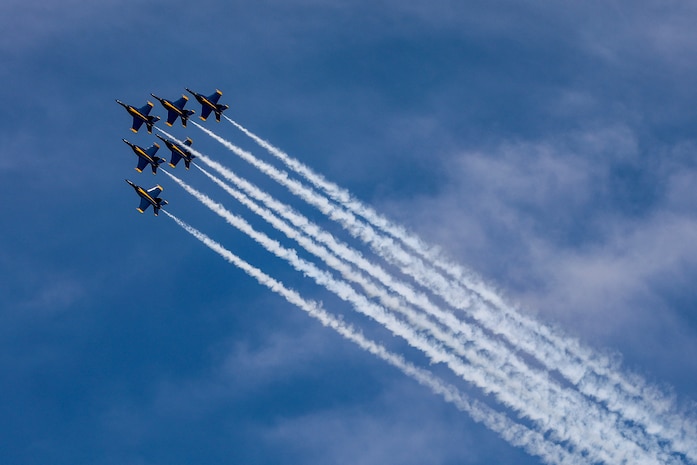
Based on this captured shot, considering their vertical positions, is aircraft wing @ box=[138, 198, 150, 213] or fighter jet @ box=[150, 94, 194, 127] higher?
fighter jet @ box=[150, 94, 194, 127]

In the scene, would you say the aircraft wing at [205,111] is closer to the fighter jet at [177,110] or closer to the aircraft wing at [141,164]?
the fighter jet at [177,110]

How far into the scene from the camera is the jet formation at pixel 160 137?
13925 cm

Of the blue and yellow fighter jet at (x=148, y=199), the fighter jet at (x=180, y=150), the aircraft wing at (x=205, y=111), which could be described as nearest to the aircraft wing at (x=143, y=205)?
the blue and yellow fighter jet at (x=148, y=199)

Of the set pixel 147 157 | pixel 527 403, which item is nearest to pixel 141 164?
pixel 147 157

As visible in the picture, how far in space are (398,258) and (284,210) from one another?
52.6ft

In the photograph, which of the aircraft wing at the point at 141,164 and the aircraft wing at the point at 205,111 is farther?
the aircraft wing at the point at 205,111

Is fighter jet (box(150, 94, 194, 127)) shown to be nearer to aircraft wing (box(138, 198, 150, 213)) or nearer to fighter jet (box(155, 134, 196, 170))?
fighter jet (box(155, 134, 196, 170))

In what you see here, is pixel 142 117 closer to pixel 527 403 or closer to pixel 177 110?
pixel 177 110

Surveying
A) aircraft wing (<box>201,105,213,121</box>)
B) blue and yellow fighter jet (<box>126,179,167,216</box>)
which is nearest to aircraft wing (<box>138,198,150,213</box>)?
blue and yellow fighter jet (<box>126,179,167,216</box>)

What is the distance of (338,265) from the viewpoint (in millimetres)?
123875

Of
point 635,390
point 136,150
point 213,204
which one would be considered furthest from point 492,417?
point 136,150

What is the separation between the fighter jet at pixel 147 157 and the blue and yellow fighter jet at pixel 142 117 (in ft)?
8.06

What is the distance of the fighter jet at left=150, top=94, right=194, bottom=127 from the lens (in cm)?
14225

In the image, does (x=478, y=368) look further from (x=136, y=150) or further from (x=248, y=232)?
(x=136, y=150)
